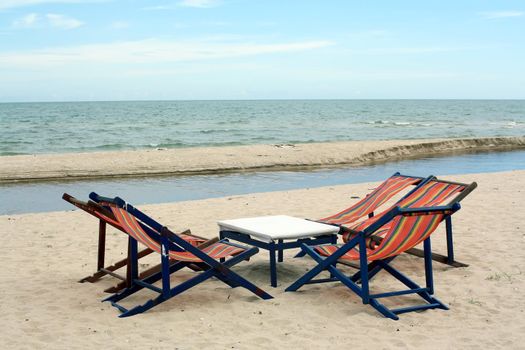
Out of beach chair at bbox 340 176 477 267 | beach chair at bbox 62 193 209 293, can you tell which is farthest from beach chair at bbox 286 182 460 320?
beach chair at bbox 62 193 209 293

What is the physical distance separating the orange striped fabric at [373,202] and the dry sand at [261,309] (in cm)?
51

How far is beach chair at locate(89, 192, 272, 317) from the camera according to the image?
4477mm

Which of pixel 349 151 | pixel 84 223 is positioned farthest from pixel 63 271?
pixel 349 151

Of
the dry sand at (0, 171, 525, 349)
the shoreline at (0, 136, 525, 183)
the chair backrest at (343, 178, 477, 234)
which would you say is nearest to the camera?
the dry sand at (0, 171, 525, 349)

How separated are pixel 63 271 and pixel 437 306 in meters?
3.34

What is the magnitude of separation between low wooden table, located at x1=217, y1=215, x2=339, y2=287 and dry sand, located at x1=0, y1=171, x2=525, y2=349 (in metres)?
0.36

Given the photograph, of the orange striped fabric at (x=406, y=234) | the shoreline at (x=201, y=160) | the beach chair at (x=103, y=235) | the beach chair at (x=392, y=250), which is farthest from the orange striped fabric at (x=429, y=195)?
the shoreline at (x=201, y=160)

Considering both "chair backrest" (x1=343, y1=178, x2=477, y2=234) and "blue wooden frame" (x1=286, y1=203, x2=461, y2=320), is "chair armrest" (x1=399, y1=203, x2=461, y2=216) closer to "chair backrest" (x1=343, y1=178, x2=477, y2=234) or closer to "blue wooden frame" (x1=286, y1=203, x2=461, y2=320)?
"blue wooden frame" (x1=286, y1=203, x2=461, y2=320)

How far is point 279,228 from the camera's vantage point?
551 cm

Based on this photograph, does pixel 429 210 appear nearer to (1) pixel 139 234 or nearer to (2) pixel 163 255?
(2) pixel 163 255

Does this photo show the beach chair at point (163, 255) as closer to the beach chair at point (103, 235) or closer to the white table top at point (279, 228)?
the beach chair at point (103, 235)

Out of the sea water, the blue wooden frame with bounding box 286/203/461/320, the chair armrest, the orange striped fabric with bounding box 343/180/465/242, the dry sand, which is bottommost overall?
the sea water

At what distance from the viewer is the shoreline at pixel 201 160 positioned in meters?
17.0

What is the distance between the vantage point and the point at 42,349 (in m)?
3.89
